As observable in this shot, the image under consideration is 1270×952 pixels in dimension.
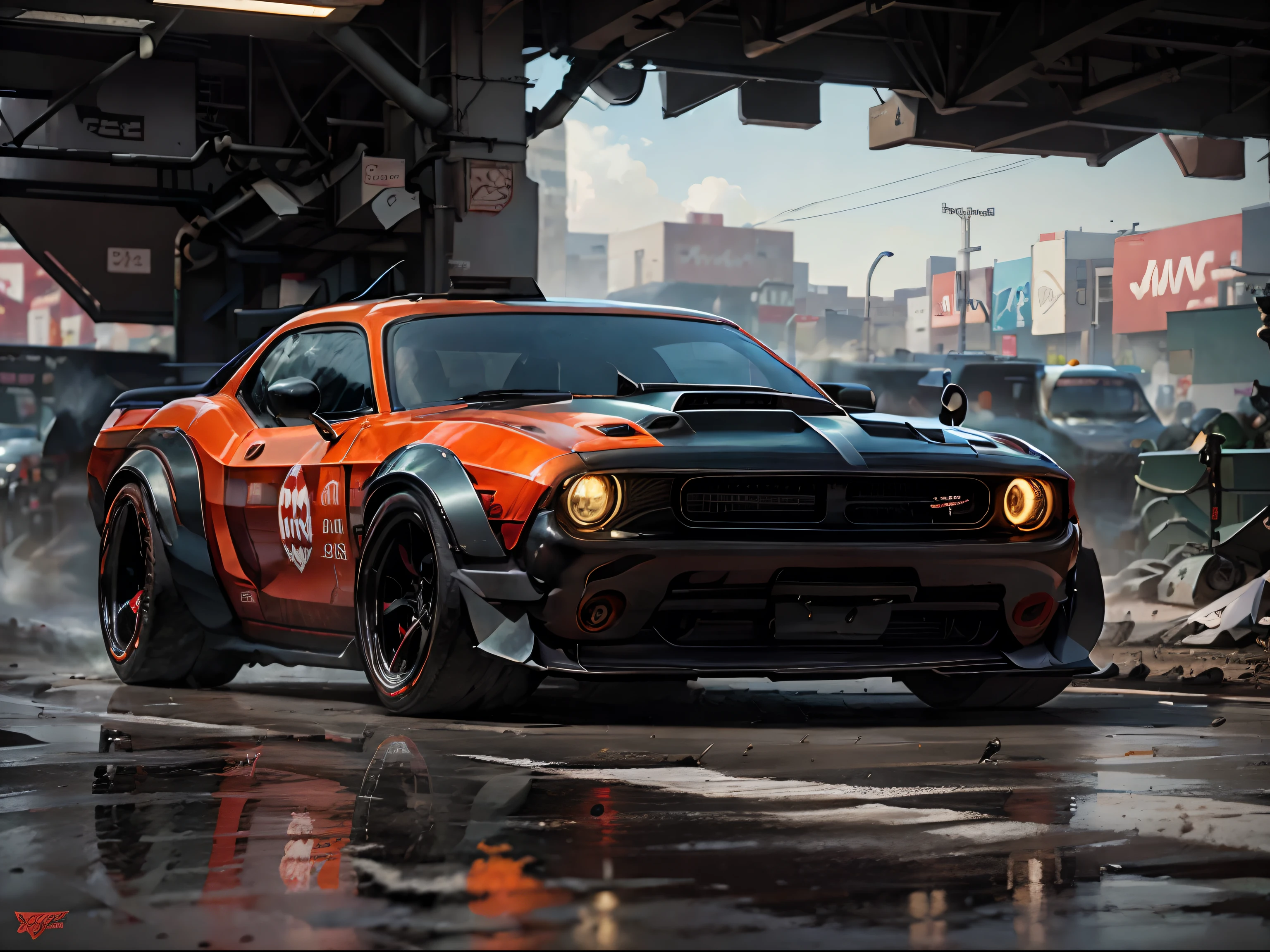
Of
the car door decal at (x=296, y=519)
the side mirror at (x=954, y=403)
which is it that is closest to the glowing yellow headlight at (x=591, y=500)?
the car door decal at (x=296, y=519)

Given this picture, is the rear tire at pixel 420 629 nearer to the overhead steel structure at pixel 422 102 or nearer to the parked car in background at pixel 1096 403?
the overhead steel structure at pixel 422 102

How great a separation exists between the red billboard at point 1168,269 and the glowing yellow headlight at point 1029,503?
2268 inches

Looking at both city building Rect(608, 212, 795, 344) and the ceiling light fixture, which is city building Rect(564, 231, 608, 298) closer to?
city building Rect(608, 212, 795, 344)

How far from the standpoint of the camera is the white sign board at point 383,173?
14578 millimetres

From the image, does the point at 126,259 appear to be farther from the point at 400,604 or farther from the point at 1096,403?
the point at 400,604

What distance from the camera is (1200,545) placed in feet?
41.7

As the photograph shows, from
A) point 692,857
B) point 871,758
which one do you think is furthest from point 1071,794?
point 692,857

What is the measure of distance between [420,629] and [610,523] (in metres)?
0.79

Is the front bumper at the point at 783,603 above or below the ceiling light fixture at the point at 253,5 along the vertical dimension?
below

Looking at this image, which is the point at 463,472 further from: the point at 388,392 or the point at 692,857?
the point at 692,857

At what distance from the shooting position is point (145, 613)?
22.8ft

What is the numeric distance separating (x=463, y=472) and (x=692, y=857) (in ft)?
7.51

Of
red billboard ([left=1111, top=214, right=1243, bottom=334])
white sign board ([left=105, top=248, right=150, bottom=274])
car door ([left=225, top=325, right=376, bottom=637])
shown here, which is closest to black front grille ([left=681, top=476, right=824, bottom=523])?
car door ([left=225, top=325, right=376, bottom=637])

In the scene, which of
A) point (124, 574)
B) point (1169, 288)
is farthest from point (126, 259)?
point (1169, 288)
